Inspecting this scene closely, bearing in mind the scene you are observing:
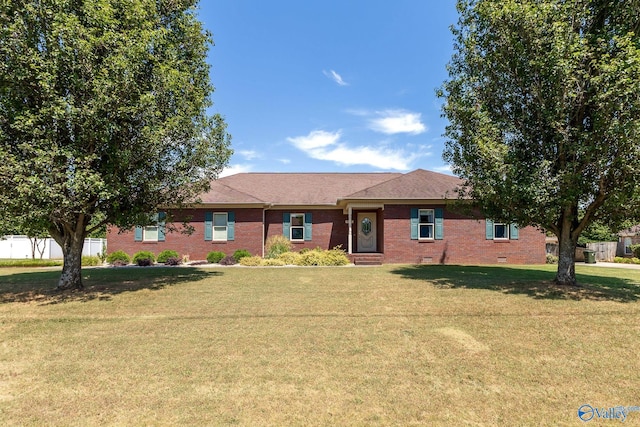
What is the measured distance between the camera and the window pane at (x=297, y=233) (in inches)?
823

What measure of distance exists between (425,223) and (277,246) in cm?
838

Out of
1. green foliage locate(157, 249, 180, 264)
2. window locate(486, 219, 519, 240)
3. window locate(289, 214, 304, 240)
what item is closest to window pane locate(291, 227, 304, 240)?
window locate(289, 214, 304, 240)

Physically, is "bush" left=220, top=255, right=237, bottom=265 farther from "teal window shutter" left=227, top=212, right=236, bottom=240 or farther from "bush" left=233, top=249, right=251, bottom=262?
"teal window shutter" left=227, top=212, right=236, bottom=240

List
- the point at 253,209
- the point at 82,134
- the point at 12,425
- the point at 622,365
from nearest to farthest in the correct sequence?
the point at 12,425 < the point at 622,365 < the point at 82,134 < the point at 253,209

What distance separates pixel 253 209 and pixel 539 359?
16920 mm

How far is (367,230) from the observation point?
21.1 metres

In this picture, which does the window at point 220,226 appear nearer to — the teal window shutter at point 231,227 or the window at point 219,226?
the window at point 219,226

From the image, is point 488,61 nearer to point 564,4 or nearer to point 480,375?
point 564,4

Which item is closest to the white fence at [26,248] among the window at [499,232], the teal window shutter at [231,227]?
the teal window shutter at [231,227]

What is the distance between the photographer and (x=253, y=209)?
20.0m

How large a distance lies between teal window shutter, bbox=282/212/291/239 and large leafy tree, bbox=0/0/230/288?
11205 millimetres

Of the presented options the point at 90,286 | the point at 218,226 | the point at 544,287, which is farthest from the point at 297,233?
the point at 544,287

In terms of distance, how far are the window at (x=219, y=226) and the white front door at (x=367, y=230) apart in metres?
7.75

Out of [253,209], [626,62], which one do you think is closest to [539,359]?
[626,62]
